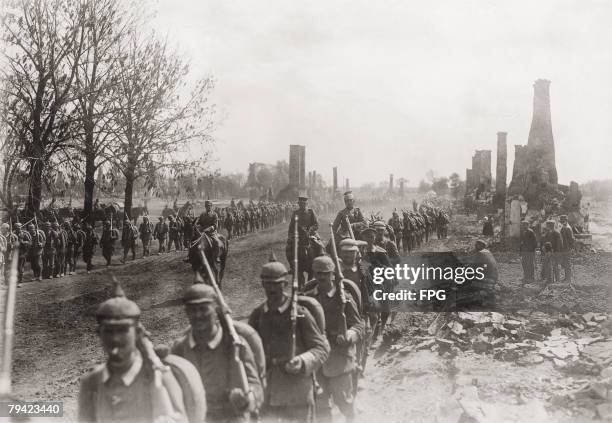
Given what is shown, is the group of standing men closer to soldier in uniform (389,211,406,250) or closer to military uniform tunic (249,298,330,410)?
soldier in uniform (389,211,406,250)

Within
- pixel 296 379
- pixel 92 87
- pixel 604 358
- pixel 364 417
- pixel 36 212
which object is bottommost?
pixel 364 417

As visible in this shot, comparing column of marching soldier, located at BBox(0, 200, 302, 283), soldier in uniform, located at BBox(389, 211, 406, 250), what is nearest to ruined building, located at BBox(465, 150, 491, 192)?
soldier in uniform, located at BBox(389, 211, 406, 250)

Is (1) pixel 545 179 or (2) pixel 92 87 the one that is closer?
(2) pixel 92 87

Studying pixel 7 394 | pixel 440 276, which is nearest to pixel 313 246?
pixel 440 276

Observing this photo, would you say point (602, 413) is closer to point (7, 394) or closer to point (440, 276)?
point (440, 276)

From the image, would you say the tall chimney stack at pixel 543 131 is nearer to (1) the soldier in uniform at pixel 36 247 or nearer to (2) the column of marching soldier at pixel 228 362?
(1) the soldier in uniform at pixel 36 247

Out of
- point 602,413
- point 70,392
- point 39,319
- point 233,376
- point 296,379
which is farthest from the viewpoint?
point 39,319
